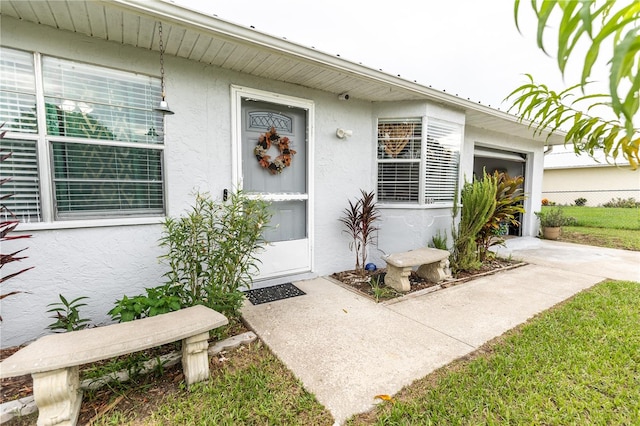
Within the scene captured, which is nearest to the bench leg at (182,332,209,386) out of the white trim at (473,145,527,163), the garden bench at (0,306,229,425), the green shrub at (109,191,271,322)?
the garden bench at (0,306,229,425)

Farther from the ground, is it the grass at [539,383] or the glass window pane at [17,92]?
the glass window pane at [17,92]

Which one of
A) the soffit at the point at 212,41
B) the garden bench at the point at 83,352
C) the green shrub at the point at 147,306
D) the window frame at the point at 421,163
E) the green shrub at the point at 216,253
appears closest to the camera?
the garden bench at the point at 83,352

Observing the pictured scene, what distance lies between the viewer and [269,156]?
4.24m

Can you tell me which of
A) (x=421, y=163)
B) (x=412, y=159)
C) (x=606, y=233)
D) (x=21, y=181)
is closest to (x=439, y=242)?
(x=421, y=163)

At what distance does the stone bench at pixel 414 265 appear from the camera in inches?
160

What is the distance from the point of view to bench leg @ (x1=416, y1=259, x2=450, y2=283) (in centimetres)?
452

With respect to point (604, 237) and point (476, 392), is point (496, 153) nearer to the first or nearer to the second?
point (604, 237)

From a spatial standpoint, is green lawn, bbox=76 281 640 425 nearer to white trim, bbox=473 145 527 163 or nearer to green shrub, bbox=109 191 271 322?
green shrub, bbox=109 191 271 322

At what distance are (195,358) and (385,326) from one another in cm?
190

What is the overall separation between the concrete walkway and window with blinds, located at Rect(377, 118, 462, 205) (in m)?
1.77

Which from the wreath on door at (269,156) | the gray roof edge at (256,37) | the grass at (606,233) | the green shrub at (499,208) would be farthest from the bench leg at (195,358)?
the grass at (606,233)

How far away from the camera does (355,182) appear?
16.6ft

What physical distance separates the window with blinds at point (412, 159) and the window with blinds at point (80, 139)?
3594 millimetres

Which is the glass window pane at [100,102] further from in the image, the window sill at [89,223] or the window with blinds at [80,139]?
the window sill at [89,223]
